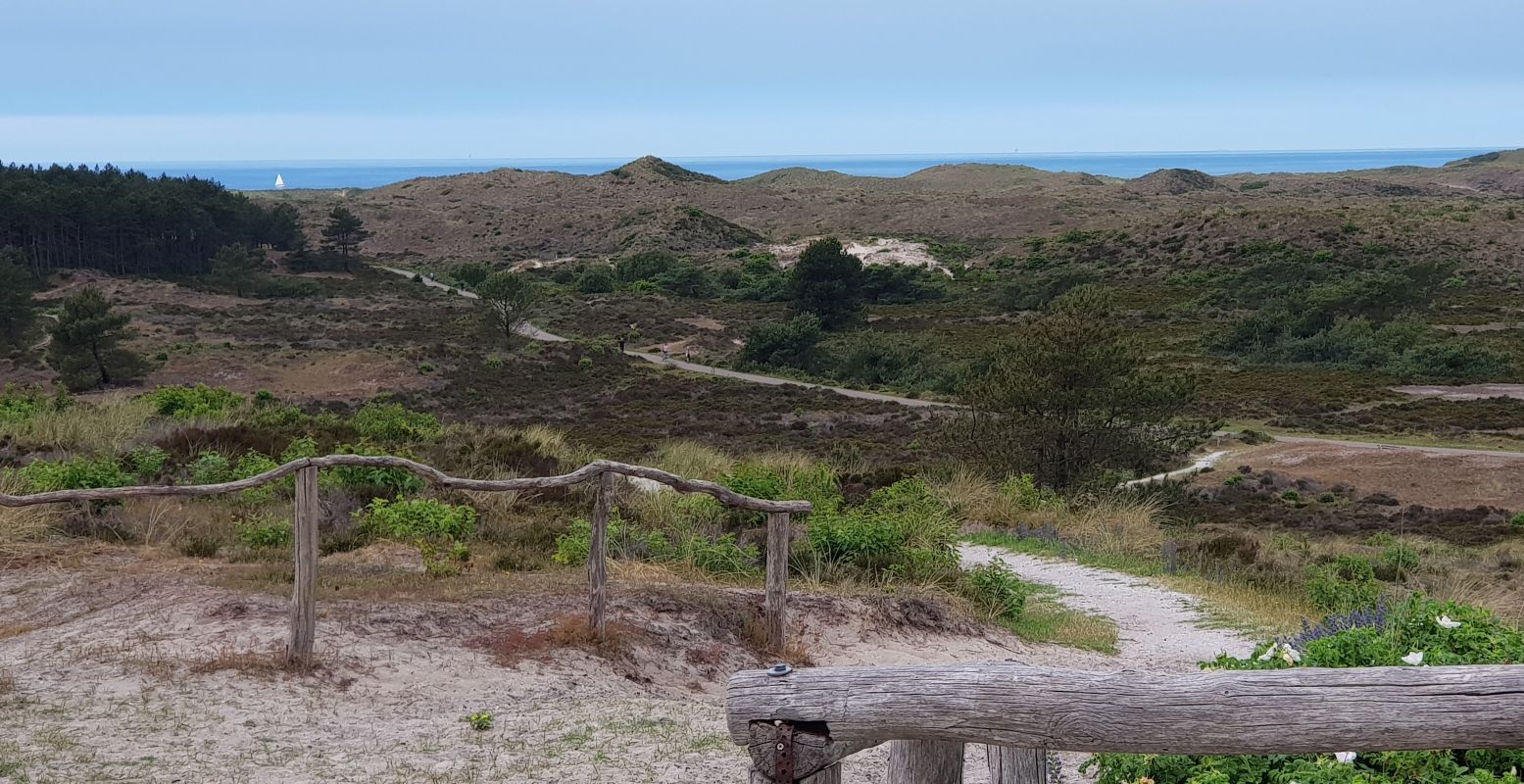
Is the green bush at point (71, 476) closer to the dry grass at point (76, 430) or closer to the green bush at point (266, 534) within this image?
the green bush at point (266, 534)

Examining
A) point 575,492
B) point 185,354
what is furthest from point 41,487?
point 185,354

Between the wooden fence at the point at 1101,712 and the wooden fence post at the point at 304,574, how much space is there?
4.72 m

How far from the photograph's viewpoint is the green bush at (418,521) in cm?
1023

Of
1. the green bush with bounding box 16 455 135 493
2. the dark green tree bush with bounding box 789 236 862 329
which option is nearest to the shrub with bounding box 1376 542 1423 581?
the green bush with bounding box 16 455 135 493

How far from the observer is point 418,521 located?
10.3 meters

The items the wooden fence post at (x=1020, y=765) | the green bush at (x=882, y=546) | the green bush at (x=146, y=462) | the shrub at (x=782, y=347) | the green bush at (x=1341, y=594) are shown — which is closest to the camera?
the wooden fence post at (x=1020, y=765)

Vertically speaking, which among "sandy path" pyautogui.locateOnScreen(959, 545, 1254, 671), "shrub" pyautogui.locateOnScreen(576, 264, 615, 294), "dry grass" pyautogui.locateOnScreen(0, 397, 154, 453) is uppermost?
"dry grass" pyautogui.locateOnScreen(0, 397, 154, 453)

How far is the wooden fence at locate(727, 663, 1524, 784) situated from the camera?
257 cm

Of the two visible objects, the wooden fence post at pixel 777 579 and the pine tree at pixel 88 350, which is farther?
the pine tree at pixel 88 350

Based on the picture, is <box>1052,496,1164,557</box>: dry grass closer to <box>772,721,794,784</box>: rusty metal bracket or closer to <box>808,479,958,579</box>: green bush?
<box>808,479,958,579</box>: green bush

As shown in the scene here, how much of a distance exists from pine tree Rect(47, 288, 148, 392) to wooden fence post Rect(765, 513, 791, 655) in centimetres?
3878

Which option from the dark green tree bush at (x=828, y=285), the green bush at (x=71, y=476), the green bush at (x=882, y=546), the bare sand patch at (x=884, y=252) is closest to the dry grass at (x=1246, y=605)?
the green bush at (x=882, y=546)

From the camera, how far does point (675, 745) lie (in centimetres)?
607

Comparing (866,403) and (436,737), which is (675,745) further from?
(866,403)
